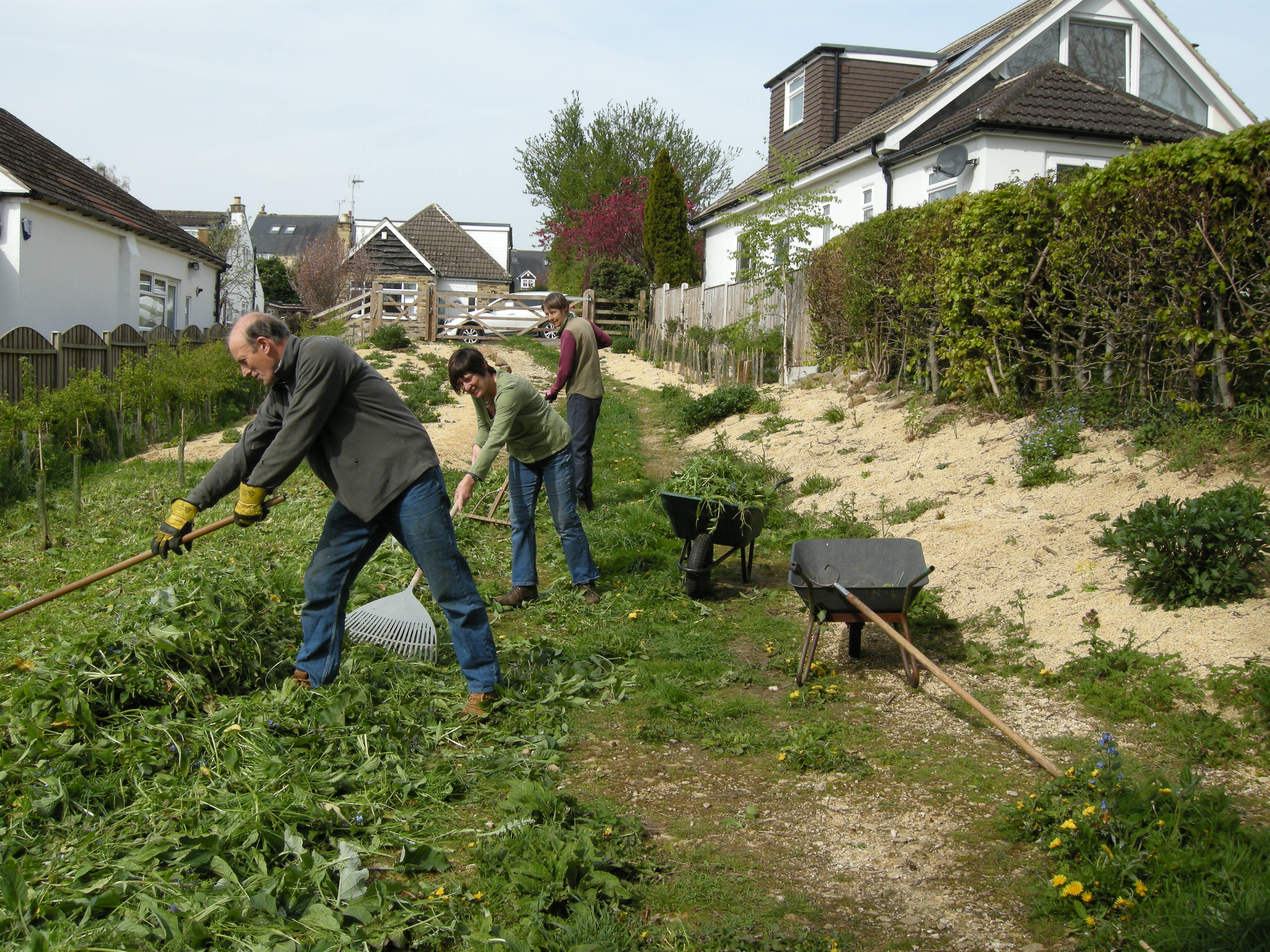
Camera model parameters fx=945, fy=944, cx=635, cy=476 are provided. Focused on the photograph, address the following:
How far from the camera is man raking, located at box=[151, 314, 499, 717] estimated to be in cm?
427

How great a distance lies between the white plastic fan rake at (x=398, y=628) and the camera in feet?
17.4

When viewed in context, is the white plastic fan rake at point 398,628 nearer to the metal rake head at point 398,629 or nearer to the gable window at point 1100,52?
the metal rake head at point 398,629

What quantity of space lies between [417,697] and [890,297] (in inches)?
336

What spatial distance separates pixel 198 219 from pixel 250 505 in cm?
4216

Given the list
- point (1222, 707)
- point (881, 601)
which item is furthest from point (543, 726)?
point (1222, 707)

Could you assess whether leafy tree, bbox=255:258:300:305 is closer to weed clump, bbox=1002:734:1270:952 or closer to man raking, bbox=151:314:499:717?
man raking, bbox=151:314:499:717

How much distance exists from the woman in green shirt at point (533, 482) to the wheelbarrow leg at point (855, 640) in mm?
1835

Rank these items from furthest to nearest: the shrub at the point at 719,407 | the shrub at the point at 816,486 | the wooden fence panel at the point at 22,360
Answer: the shrub at the point at 719,407 → the wooden fence panel at the point at 22,360 → the shrub at the point at 816,486

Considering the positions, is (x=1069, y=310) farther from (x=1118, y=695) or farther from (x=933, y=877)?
(x=933, y=877)

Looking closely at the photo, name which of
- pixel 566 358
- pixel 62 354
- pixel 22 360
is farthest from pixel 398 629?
pixel 62 354

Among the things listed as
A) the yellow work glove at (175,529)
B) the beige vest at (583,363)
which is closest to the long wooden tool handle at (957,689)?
the yellow work glove at (175,529)

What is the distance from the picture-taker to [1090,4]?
1706 centimetres

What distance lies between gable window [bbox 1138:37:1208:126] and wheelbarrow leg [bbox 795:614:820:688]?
17.0 m

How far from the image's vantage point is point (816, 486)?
9250 mm
